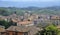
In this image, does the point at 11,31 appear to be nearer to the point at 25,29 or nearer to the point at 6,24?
the point at 25,29

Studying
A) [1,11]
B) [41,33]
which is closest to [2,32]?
[41,33]

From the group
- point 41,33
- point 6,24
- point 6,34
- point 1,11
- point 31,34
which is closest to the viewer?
point 41,33

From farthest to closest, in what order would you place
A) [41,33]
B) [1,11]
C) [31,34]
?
[1,11], [31,34], [41,33]

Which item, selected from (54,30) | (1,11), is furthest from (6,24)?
(1,11)

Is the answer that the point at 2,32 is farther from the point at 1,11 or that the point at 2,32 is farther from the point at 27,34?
the point at 1,11

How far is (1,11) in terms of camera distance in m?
81.9

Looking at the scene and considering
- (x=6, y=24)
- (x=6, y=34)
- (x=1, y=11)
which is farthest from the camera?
(x=1, y=11)

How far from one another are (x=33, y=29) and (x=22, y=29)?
1.33m

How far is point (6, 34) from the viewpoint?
110 feet

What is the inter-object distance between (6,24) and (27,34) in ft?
39.8

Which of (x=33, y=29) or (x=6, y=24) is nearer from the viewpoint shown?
(x=33, y=29)

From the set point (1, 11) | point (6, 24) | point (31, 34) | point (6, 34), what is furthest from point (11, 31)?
point (1, 11)

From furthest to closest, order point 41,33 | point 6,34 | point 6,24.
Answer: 1. point 6,24
2. point 6,34
3. point 41,33

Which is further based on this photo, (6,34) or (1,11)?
(1,11)
